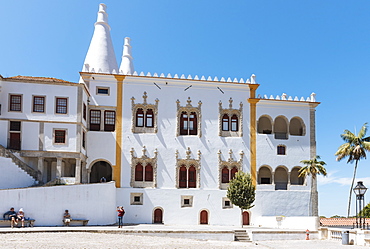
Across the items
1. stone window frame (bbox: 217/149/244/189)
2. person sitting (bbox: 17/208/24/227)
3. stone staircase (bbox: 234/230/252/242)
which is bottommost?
stone staircase (bbox: 234/230/252/242)

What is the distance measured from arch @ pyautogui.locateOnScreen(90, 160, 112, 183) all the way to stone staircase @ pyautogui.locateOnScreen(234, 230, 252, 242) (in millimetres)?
12760

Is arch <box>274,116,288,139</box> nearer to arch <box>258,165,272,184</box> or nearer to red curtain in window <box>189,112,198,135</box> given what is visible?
arch <box>258,165,272,184</box>

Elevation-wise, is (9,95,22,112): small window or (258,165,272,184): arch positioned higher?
(9,95,22,112): small window

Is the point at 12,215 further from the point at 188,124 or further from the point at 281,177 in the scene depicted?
the point at 281,177

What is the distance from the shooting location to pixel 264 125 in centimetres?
4047

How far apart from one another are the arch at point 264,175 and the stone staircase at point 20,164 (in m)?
17.7

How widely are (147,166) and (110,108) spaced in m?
5.25

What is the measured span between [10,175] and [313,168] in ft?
73.6

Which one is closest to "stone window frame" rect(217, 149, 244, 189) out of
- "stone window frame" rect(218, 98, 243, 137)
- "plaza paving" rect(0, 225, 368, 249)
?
"stone window frame" rect(218, 98, 243, 137)

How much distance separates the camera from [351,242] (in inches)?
944

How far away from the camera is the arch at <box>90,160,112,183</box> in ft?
124

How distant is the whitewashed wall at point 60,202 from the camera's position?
90.6 feet

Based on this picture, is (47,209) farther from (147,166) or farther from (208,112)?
(208,112)

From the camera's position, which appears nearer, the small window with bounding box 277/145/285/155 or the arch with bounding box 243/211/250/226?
the arch with bounding box 243/211/250/226
